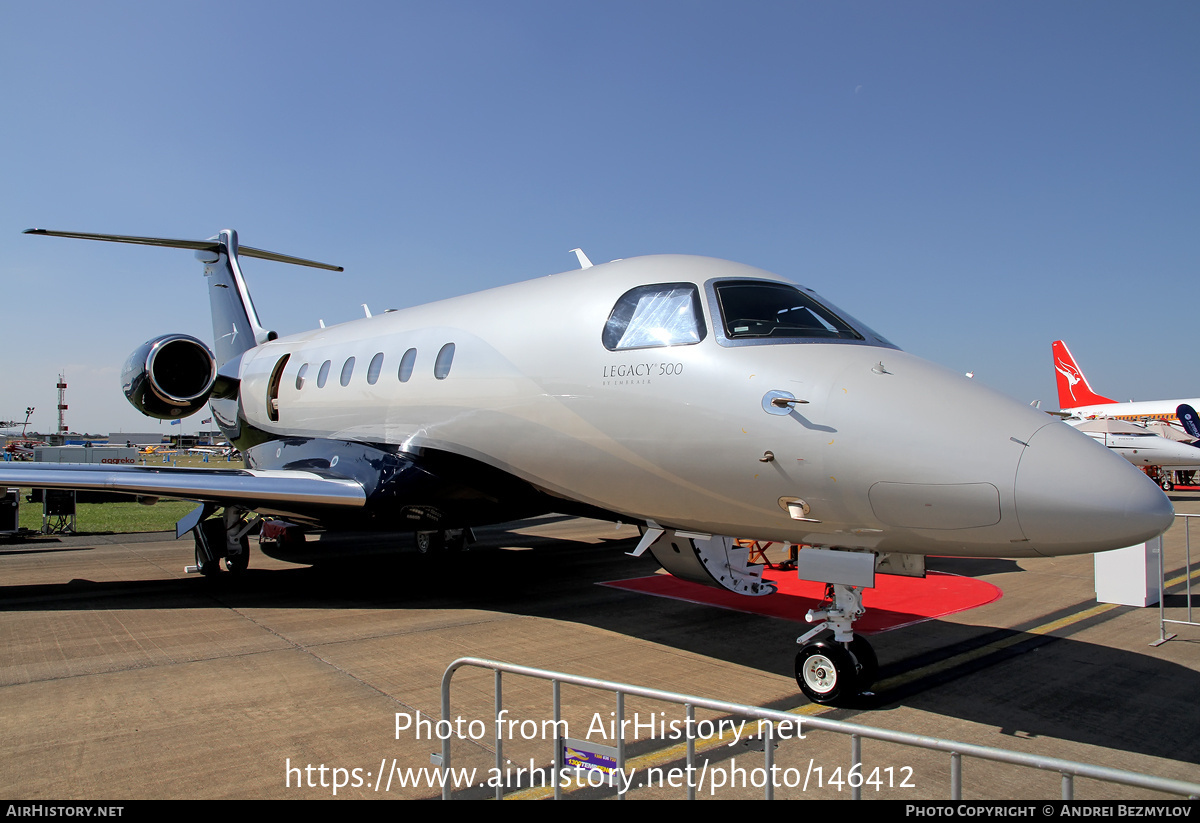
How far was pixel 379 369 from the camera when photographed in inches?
358

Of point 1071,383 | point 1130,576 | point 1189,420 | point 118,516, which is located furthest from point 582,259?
point 1071,383

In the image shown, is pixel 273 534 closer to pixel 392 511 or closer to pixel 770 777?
pixel 392 511

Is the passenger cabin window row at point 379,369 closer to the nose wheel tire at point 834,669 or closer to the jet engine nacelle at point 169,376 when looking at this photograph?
the jet engine nacelle at point 169,376

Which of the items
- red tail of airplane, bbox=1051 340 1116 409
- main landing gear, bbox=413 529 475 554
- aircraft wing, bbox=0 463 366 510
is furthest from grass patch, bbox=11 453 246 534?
red tail of airplane, bbox=1051 340 1116 409

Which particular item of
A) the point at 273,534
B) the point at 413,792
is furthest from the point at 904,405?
the point at 273,534

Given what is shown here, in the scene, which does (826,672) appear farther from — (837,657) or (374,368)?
(374,368)

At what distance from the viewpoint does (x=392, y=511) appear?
28.3 feet

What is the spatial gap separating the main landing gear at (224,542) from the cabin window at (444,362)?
4.22m

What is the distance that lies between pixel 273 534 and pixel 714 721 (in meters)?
12.7

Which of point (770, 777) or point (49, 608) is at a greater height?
point (770, 777)

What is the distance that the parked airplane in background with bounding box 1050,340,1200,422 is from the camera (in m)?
39.7

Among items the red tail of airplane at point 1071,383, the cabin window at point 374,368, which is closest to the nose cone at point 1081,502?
the cabin window at point 374,368

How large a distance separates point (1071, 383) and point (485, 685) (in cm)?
4878

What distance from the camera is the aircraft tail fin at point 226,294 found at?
14.5 m
